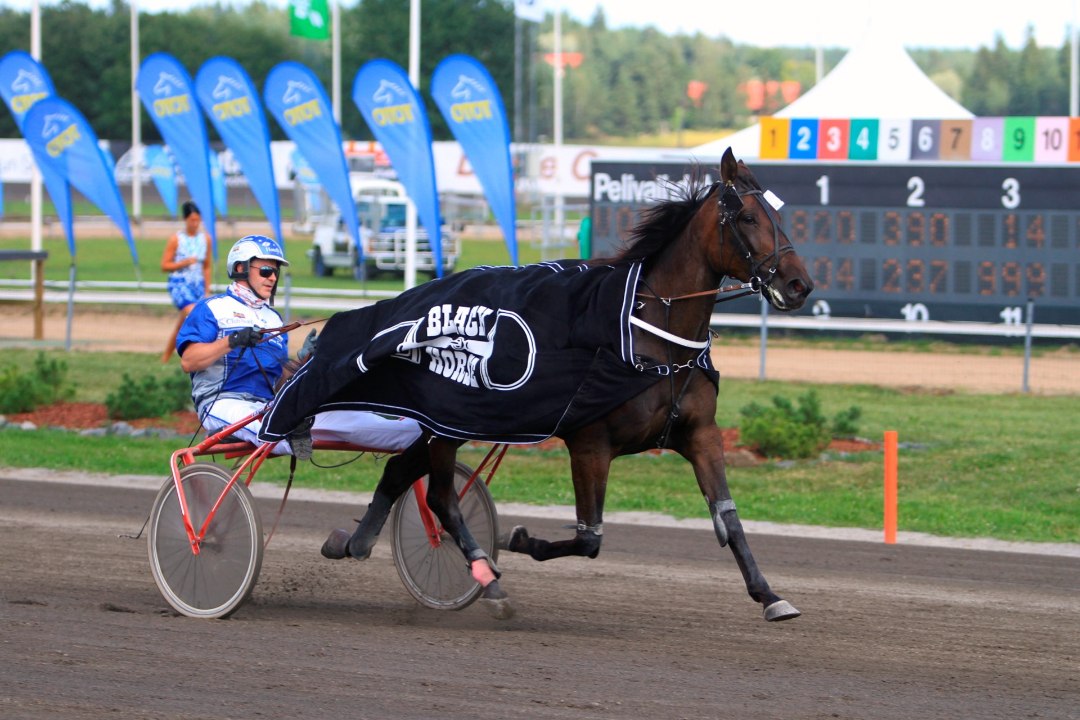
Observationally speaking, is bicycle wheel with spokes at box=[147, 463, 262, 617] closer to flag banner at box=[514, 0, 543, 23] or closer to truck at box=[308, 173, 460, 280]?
truck at box=[308, 173, 460, 280]

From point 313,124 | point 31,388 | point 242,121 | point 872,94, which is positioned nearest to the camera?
point 31,388

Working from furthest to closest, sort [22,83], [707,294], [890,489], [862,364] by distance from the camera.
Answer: [22,83], [862,364], [890,489], [707,294]

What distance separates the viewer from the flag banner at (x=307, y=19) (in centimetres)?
3397

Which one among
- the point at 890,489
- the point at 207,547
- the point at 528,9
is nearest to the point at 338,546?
the point at 207,547

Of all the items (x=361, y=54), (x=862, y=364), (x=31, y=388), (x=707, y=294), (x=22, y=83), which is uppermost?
(x=361, y=54)

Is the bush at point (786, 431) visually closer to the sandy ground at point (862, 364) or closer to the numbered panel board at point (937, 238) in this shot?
the sandy ground at point (862, 364)

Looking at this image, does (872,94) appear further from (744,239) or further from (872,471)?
(744,239)

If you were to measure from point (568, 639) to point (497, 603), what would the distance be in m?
0.44

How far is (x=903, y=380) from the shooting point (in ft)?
51.3

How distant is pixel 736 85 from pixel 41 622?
91.7 metres

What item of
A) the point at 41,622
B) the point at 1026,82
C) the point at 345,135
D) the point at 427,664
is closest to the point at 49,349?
the point at 41,622

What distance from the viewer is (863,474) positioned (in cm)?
1053

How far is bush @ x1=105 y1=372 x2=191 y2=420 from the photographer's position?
12531 millimetres

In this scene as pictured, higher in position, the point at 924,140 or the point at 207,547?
the point at 924,140
